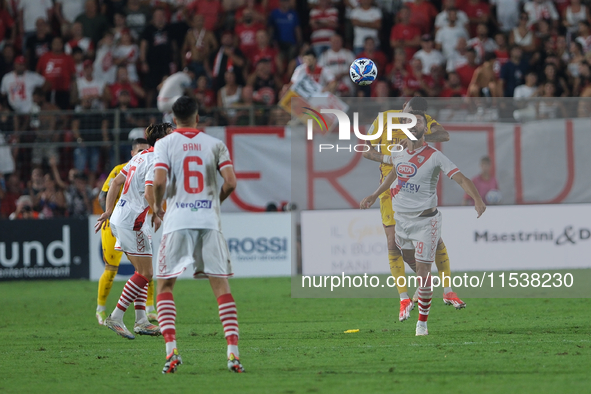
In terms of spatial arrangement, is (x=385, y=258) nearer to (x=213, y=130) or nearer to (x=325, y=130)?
(x=325, y=130)

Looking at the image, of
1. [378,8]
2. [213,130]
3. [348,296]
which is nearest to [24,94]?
[213,130]

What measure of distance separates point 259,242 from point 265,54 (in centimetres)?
507

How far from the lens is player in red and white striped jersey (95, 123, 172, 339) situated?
8633mm

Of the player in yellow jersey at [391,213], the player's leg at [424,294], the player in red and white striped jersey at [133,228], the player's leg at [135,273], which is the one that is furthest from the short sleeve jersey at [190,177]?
the player in yellow jersey at [391,213]

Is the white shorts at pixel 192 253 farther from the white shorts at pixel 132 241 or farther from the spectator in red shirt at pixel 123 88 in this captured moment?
the spectator in red shirt at pixel 123 88

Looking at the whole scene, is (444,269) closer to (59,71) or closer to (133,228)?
(133,228)

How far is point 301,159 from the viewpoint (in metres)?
16.3

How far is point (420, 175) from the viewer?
8.41 metres

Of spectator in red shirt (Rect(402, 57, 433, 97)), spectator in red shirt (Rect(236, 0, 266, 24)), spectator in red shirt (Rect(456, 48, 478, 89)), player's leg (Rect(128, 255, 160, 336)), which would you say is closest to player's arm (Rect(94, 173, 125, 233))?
player's leg (Rect(128, 255, 160, 336))

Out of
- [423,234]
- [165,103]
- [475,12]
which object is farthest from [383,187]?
[475,12]

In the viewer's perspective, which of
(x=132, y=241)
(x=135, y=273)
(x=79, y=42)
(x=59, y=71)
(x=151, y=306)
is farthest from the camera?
(x=79, y=42)

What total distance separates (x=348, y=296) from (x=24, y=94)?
32.4ft

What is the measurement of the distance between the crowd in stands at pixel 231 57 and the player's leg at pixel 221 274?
32.7 ft

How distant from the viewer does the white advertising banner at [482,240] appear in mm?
15016
